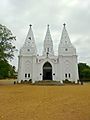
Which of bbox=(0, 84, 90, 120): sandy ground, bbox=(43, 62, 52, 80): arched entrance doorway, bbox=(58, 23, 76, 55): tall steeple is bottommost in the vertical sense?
bbox=(0, 84, 90, 120): sandy ground

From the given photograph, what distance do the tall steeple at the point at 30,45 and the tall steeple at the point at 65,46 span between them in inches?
309

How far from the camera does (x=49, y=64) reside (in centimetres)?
5712

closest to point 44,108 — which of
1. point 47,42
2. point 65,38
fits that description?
point 65,38

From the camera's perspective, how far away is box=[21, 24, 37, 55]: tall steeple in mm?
58188

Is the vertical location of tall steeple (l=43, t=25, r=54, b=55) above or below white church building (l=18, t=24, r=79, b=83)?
above

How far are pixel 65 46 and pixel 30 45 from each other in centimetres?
1055

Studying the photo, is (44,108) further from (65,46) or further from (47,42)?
(47,42)

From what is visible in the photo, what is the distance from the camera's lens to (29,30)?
6172 centimetres

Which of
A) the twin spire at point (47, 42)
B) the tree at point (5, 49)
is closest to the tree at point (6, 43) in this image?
the tree at point (5, 49)

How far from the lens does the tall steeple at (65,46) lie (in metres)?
57.7

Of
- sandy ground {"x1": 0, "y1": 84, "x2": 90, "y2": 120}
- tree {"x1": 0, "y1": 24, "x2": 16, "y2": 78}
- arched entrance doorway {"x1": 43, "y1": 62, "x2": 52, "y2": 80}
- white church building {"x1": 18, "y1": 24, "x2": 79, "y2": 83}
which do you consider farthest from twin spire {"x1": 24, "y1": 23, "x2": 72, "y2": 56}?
sandy ground {"x1": 0, "y1": 84, "x2": 90, "y2": 120}

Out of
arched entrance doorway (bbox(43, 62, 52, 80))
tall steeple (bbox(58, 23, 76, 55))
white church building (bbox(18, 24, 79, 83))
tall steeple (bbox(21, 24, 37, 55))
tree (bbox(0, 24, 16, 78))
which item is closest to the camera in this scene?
tree (bbox(0, 24, 16, 78))

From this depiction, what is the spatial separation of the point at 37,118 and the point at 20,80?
46.7 metres

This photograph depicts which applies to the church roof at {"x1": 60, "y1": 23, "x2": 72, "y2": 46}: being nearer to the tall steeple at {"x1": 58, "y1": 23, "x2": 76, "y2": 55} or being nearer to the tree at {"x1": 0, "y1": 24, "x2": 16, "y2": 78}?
the tall steeple at {"x1": 58, "y1": 23, "x2": 76, "y2": 55}
